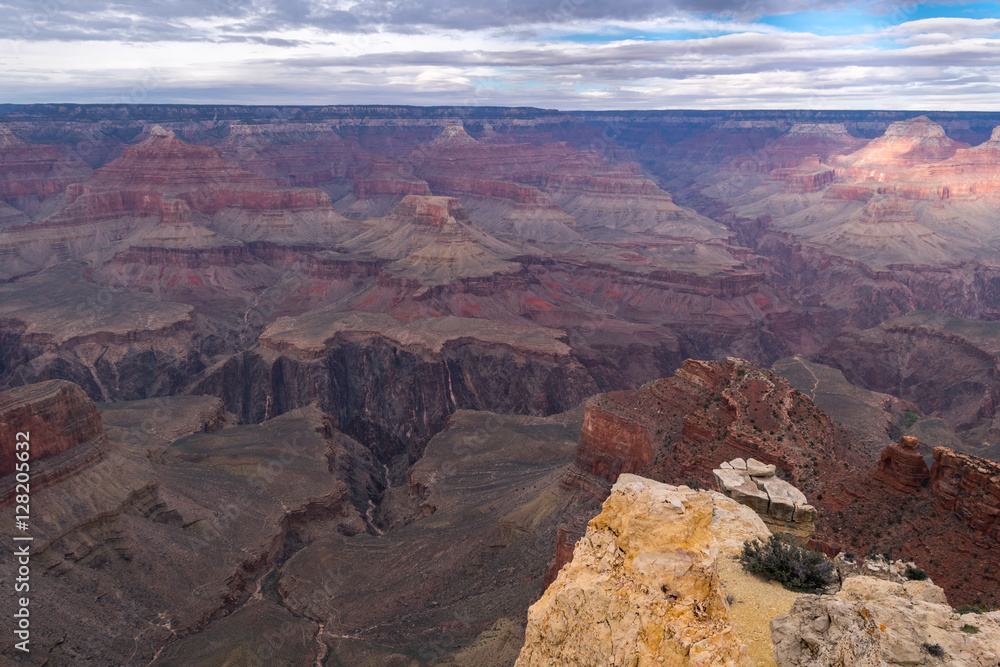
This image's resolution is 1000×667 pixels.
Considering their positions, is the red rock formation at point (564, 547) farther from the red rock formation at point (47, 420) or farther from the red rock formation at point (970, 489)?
the red rock formation at point (47, 420)

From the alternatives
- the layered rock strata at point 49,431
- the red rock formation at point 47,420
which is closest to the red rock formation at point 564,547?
the layered rock strata at point 49,431

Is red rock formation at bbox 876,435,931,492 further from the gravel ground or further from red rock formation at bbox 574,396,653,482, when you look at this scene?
red rock formation at bbox 574,396,653,482

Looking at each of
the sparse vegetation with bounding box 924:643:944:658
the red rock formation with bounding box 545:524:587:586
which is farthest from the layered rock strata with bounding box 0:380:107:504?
the sparse vegetation with bounding box 924:643:944:658

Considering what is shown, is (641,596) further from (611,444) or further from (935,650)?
(611,444)

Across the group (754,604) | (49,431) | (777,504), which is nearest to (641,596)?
(754,604)

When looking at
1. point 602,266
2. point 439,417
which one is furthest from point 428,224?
point 439,417

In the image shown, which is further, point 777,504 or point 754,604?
point 777,504

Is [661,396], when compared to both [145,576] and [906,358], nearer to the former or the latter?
[145,576]
